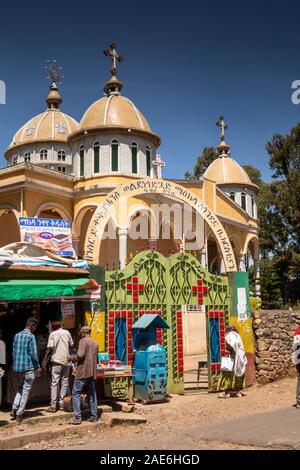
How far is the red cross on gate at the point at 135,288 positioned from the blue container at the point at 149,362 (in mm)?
484

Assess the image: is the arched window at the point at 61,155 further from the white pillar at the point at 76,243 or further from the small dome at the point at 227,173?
the white pillar at the point at 76,243

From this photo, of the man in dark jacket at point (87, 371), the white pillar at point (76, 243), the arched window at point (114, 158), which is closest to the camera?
the man in dark jacket at point (87, 371)

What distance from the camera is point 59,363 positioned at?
28.9ft

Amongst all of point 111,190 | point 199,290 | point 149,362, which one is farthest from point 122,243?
point 149,362

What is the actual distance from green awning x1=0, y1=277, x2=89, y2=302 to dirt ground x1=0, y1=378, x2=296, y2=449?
197 centimetres

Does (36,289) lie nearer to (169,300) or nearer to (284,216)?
(169,300)

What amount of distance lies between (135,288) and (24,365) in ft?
12.2

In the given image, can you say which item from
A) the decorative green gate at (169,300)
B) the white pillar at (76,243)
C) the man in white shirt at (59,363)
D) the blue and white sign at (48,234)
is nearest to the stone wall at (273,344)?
the decorative green gate at (169,300)

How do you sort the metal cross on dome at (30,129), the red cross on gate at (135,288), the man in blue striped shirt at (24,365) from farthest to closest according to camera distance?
the metal cross on dome at (30,129), the red cross on gate at (135,288), the man in blue striped shirt at (24,365)

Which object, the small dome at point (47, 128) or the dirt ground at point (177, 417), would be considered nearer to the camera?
the dirt ground at point (177, 417)

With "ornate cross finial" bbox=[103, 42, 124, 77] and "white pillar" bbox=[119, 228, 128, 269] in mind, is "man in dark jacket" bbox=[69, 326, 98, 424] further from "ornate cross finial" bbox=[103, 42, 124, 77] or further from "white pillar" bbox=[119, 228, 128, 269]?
"ornate cross finial" bbox=[103, 42, 124, 77]

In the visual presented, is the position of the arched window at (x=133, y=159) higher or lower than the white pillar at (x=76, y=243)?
higher

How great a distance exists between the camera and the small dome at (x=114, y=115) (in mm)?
23281
